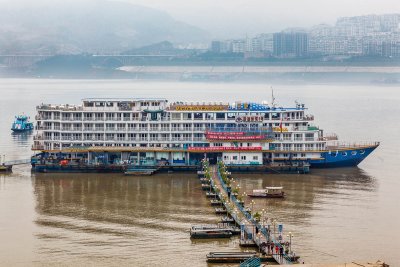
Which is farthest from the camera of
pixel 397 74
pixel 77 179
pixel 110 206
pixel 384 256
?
pixel 397 74

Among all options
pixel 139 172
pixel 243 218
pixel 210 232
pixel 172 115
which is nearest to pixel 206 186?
pixel 139 172

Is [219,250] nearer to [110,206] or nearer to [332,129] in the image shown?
[110,206]

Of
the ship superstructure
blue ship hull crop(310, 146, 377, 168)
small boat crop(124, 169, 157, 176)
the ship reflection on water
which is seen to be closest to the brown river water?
the ship reflection on water

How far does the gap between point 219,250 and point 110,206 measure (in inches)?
357

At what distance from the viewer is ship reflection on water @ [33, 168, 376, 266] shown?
29984 millimetres

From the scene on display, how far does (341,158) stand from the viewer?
155 feet

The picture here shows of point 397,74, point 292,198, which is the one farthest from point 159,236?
point 397,74

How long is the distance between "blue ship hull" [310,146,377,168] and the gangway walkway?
280 inches

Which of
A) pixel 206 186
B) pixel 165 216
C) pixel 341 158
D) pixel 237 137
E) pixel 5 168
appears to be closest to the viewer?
pixel 165 216

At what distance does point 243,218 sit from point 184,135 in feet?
48.5

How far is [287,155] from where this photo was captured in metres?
46.6

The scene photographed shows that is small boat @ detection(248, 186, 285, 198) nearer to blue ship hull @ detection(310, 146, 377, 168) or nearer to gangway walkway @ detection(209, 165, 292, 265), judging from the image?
gangway walkway @ detection(209, 165, 292, 265)

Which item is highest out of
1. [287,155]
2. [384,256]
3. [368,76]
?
[368,76]

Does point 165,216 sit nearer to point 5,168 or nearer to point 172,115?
point 172,115
